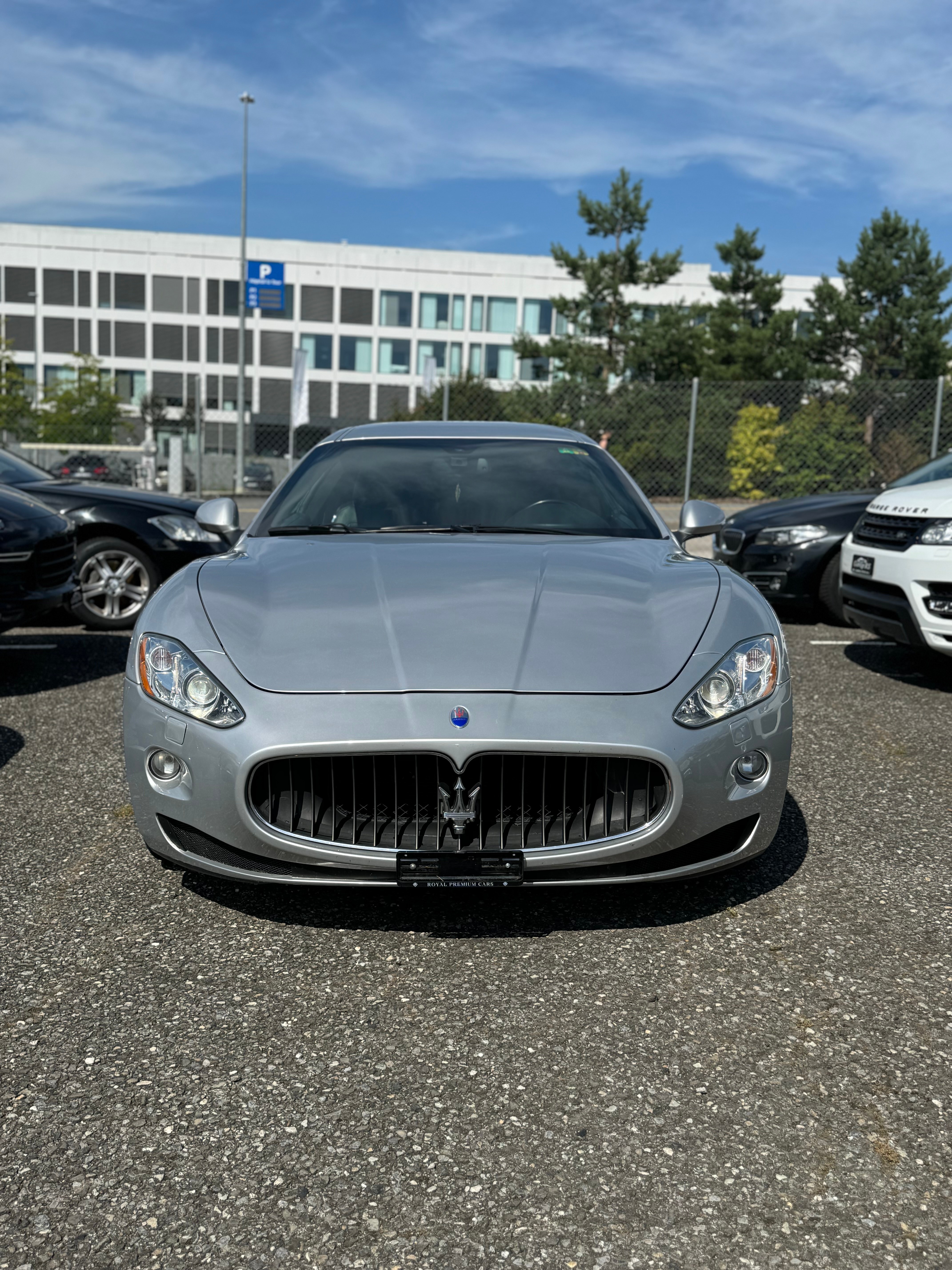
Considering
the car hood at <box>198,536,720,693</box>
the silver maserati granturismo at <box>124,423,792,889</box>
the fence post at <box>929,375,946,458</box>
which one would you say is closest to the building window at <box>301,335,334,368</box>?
the fence post at <box>929,375,946,458</box>

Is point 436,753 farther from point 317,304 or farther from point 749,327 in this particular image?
point 317,304

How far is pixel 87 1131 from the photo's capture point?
219cm

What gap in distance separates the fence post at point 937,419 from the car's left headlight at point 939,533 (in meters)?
9.52

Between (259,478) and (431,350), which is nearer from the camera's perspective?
(259,478)

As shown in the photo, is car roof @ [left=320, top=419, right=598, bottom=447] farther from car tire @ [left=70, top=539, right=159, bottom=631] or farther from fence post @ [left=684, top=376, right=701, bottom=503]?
fence post @ [left=684, top=376, right=701, bottom=503]

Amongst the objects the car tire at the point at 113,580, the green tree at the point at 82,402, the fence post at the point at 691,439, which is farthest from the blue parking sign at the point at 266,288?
the car tire at the point at 113,580

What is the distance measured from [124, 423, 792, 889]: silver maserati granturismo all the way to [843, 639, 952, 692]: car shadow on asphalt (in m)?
3.52

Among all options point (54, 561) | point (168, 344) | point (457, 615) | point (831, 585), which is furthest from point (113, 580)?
point (168, 344)

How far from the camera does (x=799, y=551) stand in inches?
332

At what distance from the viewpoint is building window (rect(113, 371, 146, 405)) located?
6762 cm

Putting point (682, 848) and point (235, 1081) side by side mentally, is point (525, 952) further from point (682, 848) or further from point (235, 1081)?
point (235, 1081)

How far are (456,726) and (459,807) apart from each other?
0.64ft

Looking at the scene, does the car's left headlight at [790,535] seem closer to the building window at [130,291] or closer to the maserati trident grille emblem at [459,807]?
the maserati trident grille emblem at [459,807]

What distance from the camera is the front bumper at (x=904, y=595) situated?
6051mm
